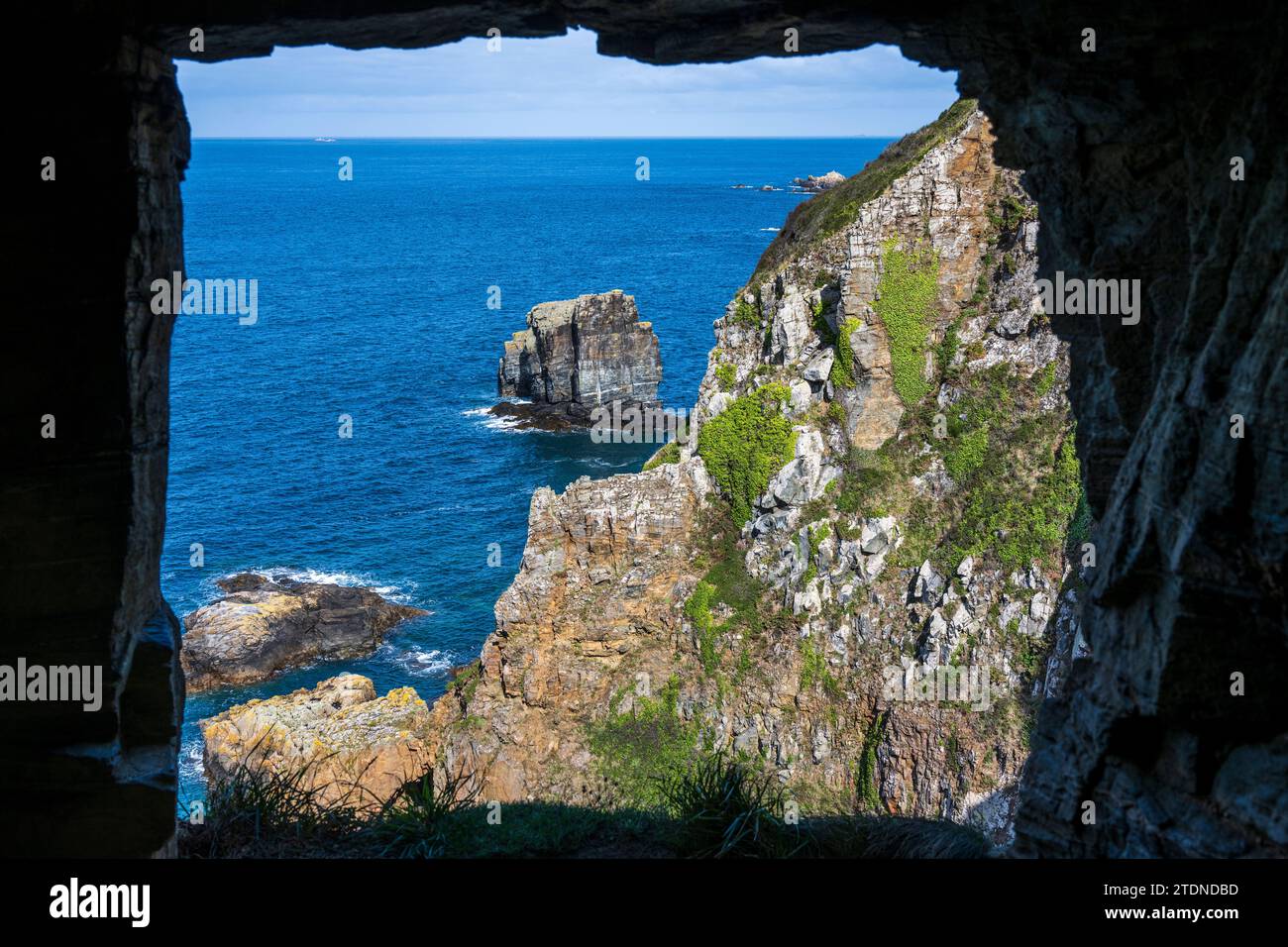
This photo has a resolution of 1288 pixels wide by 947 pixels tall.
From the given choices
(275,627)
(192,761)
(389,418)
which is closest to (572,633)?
(192,761)

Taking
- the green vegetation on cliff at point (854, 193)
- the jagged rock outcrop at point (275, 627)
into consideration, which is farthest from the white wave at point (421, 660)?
the green vegetation on cliff at point (854, 193)

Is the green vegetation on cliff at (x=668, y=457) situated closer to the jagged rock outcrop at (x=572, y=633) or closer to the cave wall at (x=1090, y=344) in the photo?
the jagged rock outcrop at (x=572, y=633)

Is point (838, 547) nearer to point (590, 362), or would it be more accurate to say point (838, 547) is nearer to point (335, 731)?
point (335, 731)

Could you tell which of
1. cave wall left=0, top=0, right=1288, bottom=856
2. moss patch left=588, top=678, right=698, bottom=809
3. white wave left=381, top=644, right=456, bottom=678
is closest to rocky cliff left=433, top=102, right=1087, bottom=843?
moss patch left=588, top=678, right=698, bottom=809
